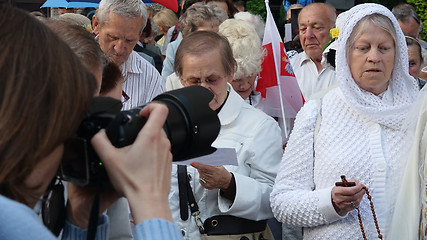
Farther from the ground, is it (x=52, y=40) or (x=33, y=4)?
(x=52, y=40)

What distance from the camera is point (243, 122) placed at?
3422 millimetres

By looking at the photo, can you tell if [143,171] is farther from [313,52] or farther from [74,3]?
[74,3]

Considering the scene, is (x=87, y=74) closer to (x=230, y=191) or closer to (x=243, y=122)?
(x=230, y=191)

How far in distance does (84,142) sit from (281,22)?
8743 mm

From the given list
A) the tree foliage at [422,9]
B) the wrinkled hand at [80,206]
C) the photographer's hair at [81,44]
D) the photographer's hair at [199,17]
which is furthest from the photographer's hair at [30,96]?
the tree foliage at [422,9]

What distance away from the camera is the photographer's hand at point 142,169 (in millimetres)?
1415

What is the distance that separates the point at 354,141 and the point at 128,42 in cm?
192

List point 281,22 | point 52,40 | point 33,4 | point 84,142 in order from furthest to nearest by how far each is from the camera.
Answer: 1. point 33,4
2. point 281,22
3. point 84,142
4. point 52,40

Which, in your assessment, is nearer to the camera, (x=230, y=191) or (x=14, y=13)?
(x=14, y=13)

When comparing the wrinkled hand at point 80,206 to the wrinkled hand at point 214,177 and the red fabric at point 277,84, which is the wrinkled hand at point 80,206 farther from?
the red fabric at point 277,84

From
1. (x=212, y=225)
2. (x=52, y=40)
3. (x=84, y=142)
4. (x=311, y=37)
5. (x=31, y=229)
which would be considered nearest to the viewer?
(x=31, y=229)

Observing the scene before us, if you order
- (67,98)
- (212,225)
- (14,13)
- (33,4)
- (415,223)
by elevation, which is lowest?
(33,4)

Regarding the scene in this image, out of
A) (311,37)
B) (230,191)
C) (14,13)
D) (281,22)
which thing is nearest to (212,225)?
(230,191)

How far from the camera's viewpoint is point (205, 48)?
11.6 feet
